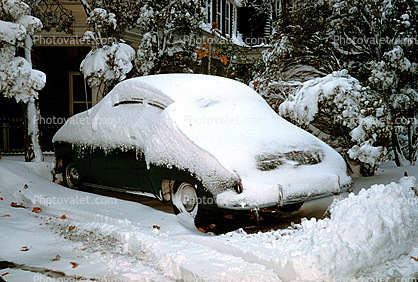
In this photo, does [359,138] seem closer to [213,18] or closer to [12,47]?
[12,47]

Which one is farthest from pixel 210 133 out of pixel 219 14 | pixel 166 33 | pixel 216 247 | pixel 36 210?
pixel 219 14

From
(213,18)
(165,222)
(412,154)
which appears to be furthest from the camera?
(213,18)

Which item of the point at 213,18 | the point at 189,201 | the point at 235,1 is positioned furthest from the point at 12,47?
the point at 235,1

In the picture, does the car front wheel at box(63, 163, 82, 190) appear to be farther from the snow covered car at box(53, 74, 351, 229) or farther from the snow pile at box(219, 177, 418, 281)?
the snow pile at box(219, 177, 418, 281)

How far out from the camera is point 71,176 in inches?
313

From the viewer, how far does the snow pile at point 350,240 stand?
3.80 metres

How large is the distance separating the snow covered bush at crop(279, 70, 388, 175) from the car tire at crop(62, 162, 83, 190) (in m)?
3.97

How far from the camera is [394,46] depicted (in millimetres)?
9484

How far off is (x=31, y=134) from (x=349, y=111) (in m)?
6.73

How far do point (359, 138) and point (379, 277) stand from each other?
165 inches

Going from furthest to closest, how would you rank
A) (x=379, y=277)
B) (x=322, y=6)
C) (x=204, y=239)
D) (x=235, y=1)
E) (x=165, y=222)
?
(x=235, y=1), (x=322, y=6), (x=165, y=222), (x=204, y=239), (x=379, y=277)

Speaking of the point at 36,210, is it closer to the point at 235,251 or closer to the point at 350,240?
the point at 235,251

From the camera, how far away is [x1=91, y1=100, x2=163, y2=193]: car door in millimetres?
6145

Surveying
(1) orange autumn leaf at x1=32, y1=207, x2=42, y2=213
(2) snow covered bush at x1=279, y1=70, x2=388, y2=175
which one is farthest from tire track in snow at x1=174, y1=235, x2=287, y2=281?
(2) snow covered bush at x1=279, y1=70, x2=388, y2=175
